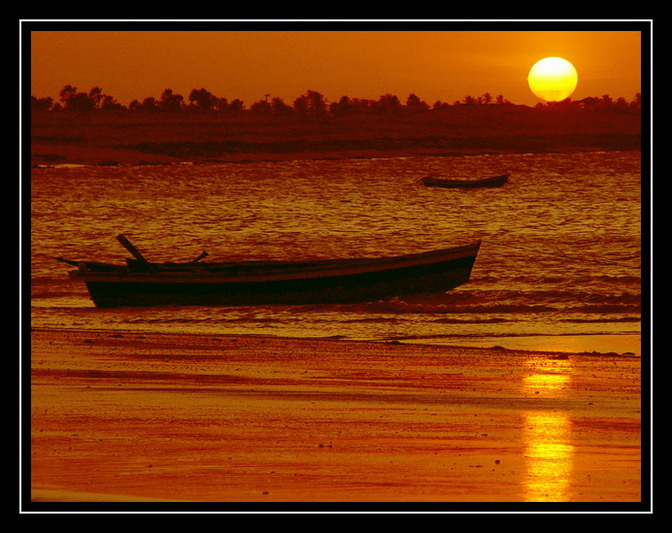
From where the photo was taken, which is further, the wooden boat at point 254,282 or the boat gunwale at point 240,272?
the boat gunwale at point 240,272

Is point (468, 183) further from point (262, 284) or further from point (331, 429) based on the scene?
point (331, 429)

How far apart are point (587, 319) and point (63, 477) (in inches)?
630

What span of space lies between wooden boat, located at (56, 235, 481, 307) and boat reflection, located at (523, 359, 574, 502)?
13421mm

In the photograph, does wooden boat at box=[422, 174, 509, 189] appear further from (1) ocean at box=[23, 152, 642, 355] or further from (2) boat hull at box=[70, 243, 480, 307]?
(2) boat hull at box=[70, 243, 480, 307]

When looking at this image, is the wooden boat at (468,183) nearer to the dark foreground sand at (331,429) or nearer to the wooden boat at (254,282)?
the wooden boat at (254,282)

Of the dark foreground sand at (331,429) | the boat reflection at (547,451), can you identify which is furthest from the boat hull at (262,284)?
the boat reflection at (547,451)

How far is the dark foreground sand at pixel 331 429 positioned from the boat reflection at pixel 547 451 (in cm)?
2

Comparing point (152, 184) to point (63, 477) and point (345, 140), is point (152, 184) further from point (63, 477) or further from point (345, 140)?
point (63, 477)

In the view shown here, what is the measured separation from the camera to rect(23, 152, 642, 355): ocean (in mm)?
20547

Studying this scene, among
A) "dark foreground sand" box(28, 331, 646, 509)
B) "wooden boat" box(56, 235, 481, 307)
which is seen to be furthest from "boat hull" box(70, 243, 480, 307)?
"dark foreground sand" box(28, 331, 646, 509)

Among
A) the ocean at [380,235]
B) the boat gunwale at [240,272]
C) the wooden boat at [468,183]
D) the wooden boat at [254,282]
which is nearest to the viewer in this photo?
the ocean at [380,235]

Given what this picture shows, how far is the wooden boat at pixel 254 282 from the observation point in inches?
936

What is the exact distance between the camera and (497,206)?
6162 centimetres
